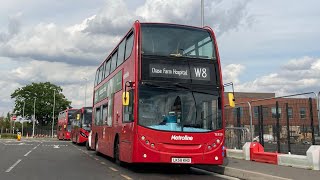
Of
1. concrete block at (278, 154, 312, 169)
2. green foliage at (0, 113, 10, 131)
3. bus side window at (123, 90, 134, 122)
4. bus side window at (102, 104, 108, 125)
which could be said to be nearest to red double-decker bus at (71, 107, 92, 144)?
bus side window at (102, 104, 108, 125)

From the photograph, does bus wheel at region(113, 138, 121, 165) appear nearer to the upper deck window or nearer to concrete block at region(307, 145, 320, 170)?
the upper deck window

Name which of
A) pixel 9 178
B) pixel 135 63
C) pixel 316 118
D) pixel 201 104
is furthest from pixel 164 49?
pixel 9 178

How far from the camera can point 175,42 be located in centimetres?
1272

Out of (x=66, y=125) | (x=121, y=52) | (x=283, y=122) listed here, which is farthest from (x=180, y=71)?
(x=66, y=125)

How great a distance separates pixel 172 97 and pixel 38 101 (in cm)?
9581

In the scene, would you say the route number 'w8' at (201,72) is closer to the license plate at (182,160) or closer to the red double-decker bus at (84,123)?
the license plate at (182,160)

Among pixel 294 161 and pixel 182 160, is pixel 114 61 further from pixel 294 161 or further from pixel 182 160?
pixel 294 161

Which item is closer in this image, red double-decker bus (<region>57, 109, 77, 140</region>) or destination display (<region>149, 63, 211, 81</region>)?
destination display (<region>149, 63, 211, 81</region>)

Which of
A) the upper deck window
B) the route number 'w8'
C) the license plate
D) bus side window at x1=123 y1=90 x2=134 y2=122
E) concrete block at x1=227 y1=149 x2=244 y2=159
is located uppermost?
the upper deck window

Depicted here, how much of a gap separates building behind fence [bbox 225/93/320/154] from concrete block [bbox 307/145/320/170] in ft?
1.31

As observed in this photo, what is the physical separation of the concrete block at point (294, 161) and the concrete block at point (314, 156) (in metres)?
0.18

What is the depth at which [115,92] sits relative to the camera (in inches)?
608

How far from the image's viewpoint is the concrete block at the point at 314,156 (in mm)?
11945

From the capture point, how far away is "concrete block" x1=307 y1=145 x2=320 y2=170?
39.2 ft
